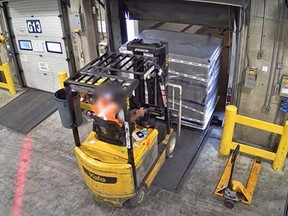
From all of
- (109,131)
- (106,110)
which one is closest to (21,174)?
(109,131)

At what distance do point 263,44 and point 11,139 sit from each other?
19.5 ft

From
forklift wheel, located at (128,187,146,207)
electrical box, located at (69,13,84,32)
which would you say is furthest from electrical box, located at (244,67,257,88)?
electrical box, located at (69,13,84,32)

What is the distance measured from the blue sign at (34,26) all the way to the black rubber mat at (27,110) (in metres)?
1.89

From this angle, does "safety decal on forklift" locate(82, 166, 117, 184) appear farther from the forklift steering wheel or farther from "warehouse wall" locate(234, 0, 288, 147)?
"warehouse wall" locate(234, 0, 288, 147)

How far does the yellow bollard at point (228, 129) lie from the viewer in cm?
588

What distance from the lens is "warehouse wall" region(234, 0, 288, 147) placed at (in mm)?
5148

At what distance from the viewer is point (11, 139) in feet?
23.9

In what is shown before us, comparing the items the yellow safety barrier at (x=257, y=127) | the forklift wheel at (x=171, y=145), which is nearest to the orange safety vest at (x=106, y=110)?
the forklift wheel at (x=171, y=145)

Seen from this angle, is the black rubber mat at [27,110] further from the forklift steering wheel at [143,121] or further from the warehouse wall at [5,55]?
the forklift steering wheel at [143,121]

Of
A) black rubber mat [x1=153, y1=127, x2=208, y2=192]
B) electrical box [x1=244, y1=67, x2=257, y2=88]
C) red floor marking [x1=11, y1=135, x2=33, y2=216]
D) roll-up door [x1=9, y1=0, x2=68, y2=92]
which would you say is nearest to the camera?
red floor marking [x1=11, y1=135, x2=33, y2=216]

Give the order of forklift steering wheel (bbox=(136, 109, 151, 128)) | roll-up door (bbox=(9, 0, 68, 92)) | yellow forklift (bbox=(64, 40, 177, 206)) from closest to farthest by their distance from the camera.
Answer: yellow forklift (bbox=(64, 40, 177, 206)) < forklift steering wheel (bbox=(136, 109, 151, 128)) < roll-up door (bbox=(9, 0, 68, 92))

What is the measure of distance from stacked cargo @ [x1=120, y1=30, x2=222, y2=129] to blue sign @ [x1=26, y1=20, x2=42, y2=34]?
2.93 metres

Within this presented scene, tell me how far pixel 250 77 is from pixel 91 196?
3724mm

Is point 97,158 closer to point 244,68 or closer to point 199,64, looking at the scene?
point 199,64
